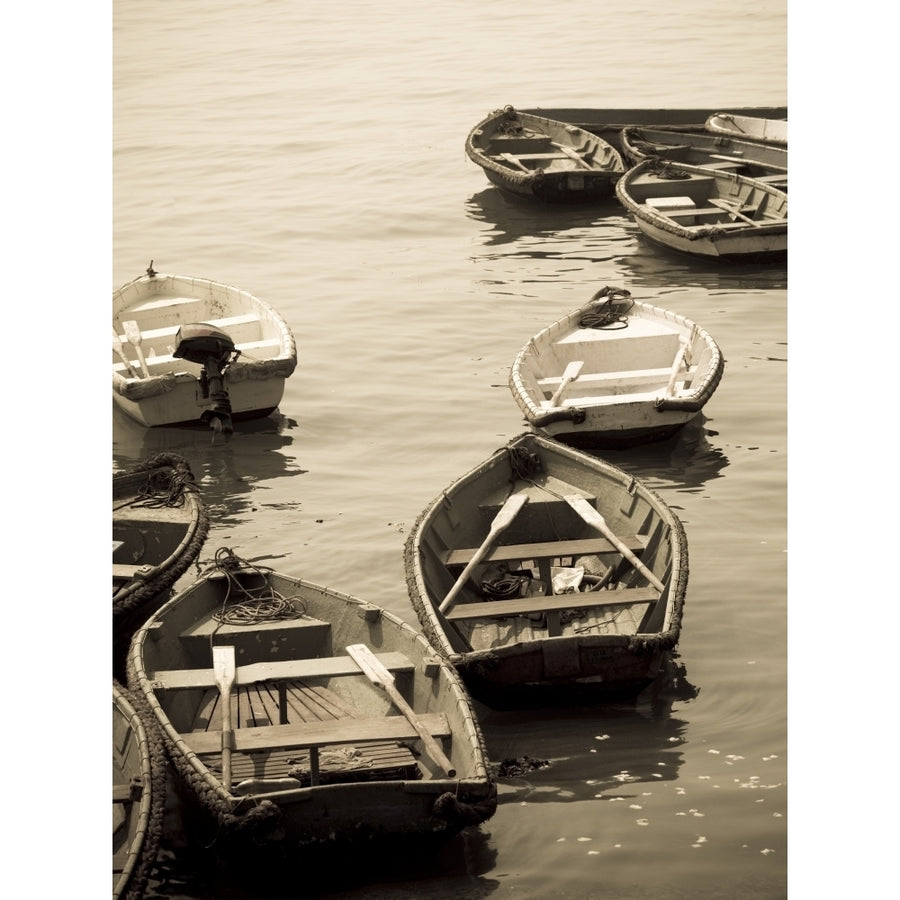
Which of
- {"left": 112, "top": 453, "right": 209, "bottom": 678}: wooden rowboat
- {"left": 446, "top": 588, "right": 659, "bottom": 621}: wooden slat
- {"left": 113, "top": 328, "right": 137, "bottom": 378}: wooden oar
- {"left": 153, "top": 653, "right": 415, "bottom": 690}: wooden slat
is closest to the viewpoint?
{"left": 153, "top": 653, "right": 415, "bottom": 690}: wooden slat

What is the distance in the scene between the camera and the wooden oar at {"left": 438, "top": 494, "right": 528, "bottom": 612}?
A: 653cm

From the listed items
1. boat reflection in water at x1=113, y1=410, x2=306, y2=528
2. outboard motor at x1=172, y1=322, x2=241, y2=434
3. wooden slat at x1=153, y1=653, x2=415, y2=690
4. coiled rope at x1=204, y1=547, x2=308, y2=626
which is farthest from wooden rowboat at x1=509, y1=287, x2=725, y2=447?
wooden slat at x1=153, y1=653, x2=415, y2=690

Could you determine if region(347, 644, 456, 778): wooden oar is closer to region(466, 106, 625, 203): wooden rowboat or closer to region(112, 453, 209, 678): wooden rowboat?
region(112, 453, 209, 678): wooden rowboat

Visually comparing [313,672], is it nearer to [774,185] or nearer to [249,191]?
[774,185]

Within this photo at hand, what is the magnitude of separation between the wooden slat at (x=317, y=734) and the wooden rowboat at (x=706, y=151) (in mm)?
9011

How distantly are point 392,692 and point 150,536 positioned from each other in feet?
7.30

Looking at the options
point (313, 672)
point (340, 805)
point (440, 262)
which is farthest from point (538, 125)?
point (340, 805)

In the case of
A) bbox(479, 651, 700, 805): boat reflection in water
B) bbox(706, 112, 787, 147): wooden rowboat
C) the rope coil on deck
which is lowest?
bbox(479, 651, 700, 805): boat reflection in water

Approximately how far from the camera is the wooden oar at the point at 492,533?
653cm

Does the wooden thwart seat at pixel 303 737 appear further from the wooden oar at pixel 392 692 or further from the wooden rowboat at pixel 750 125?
the wooden rowboat at pixel 750 125

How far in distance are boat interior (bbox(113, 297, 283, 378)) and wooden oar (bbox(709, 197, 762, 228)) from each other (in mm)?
4075

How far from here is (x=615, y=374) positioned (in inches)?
358

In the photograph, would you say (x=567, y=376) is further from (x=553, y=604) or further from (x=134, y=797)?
(x=134, y=797)
